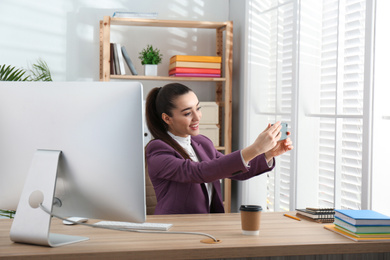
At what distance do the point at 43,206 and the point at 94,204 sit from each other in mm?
152

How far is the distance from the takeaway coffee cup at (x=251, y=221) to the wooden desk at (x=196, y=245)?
0.03 metres

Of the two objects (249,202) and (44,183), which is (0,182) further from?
(249,202)

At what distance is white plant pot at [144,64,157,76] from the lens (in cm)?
404

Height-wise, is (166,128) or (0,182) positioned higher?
(166,128)

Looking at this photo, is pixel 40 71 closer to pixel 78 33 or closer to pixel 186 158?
pixel 78 33

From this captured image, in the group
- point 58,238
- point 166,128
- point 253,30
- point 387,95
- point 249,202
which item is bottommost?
point 249,202

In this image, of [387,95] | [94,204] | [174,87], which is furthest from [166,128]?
[387,95]

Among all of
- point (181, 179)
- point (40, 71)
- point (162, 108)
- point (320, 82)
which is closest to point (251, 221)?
point (181, 179)

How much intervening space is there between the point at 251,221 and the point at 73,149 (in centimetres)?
61

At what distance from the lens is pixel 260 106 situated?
3881mm

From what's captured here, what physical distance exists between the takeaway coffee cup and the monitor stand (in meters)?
0.53

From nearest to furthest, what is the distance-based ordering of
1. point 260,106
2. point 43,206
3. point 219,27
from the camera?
point 43,206 → point 260,106 → point 219,27

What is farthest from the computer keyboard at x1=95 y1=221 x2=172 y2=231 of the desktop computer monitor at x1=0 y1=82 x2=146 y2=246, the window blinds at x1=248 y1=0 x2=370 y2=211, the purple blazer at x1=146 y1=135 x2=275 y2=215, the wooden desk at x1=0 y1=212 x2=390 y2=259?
the window blinds at x1=248 y1=0 x2=370 y2=211

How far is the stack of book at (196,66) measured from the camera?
3.99 metres
